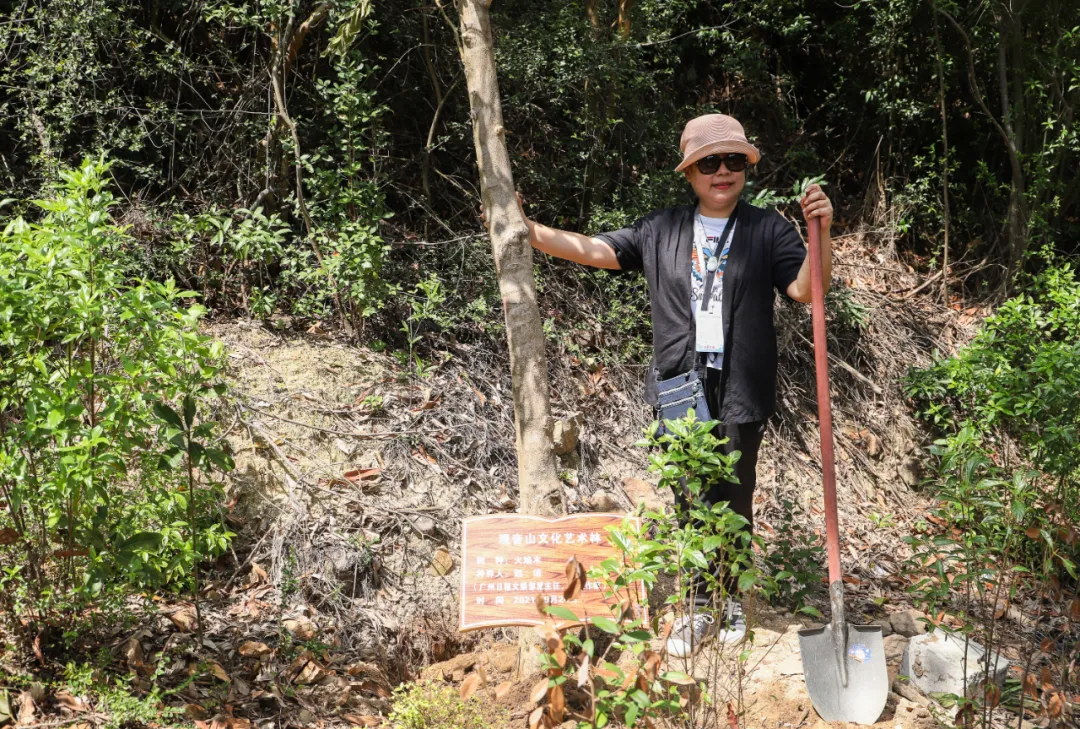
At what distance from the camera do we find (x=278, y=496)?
451cm

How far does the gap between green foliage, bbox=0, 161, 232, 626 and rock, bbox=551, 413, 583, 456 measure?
2061mm

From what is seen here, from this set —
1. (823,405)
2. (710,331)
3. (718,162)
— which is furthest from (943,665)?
(718,162)

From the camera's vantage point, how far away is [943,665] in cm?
353

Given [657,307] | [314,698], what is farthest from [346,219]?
[314,698]

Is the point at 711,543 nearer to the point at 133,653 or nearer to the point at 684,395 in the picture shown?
the point at 684,395

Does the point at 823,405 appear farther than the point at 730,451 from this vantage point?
No

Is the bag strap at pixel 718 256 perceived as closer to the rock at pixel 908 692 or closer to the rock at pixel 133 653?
the rock at pixel 908 692

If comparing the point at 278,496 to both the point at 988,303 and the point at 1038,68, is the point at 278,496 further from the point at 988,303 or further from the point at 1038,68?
the point at 1038,68

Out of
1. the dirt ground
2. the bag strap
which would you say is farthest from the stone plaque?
the bag strap

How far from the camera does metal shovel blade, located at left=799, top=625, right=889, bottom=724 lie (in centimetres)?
341

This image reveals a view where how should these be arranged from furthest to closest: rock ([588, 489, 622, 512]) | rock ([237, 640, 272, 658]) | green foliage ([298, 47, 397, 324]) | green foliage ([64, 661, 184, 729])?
green foliage ([298, 47, 397, 324])
rock ([588, 489, 622, 512])
rock ([237, 640, 272, 658])
green foliage ([64, 661, 184, 729])

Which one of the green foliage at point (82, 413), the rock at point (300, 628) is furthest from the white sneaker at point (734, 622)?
the green foliage at point (82, 413)

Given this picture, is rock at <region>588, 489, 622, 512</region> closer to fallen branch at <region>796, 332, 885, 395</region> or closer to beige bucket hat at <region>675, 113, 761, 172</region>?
beige bucket hat at <region>675, 113, 761, 172</region>

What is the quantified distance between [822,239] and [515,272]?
1.24m
